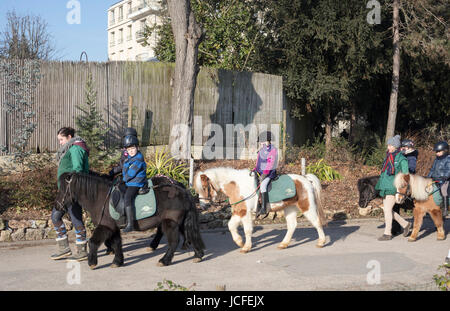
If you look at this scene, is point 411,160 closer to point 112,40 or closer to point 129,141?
point 129,141

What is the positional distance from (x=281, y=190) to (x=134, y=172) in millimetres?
2824

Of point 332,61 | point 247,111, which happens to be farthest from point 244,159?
point 332,61

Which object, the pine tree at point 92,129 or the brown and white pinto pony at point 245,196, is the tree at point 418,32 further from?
the pine tree at point 92,129

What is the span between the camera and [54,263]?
7340mm

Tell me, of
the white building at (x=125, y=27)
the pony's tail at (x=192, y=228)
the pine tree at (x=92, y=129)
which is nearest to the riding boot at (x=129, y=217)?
the pony's tail at (x=192, y=228)

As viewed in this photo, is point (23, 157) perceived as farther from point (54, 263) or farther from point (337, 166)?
point (337, 166)

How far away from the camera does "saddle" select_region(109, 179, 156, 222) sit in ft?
23.1

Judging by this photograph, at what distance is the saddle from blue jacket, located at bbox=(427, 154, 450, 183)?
240 inches

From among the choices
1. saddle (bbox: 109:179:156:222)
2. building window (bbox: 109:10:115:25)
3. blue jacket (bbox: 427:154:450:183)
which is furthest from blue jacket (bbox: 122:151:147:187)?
building window (bbox: 109:10:115:25)

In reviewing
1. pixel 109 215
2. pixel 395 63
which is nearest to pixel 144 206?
pixel 109 215

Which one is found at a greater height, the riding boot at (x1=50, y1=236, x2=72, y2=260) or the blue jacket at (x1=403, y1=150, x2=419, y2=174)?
the blue jacket at (x1=403, y1=150, x2=419, y2=174)

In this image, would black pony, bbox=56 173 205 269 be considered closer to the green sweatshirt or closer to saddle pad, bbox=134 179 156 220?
saddle pad, bbox=134 179 156 220
